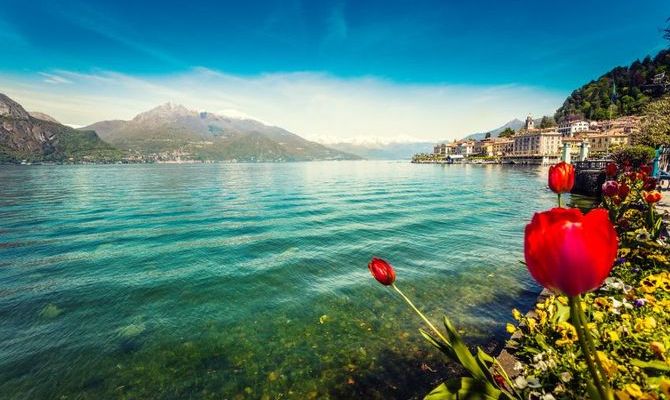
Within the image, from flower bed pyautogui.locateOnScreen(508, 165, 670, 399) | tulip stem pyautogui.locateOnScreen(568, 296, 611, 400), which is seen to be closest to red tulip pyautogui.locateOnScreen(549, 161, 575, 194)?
flower bed pyautogui.locateOnScreen(508, 165, 670, 399)

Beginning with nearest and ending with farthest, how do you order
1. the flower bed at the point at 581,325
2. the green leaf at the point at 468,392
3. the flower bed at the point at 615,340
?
the flower bed at the point at 581,325
the green leaf at the point at 468,392
the flower bed at the point at 615,340

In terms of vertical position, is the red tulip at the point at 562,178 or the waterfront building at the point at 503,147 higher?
the waterfront building at the point at 503,147

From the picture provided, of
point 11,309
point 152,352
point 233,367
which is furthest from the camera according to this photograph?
point 11,309

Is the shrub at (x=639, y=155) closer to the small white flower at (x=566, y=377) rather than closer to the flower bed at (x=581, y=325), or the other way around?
the flower bed at (x=581, y=325)

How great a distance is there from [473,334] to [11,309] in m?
11.9

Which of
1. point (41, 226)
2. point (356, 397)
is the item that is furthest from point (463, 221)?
point (41, 226)

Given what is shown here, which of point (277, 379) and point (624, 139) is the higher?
point (624, 139)

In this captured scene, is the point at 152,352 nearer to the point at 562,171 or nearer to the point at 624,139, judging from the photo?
the point at 562,171

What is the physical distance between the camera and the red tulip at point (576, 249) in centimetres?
128

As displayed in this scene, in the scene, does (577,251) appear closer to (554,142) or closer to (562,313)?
(562,313)

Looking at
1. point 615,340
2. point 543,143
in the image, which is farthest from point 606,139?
point 615,340

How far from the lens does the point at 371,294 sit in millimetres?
8852

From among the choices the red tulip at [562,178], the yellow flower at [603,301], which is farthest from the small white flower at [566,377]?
the yellow flower at [603,301]

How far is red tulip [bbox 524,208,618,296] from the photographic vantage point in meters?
1.28
